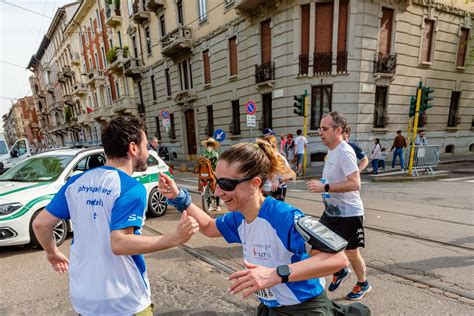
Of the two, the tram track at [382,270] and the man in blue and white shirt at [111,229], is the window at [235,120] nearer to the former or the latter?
the tram track at [382,270]

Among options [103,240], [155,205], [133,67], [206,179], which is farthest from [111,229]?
[133,67]

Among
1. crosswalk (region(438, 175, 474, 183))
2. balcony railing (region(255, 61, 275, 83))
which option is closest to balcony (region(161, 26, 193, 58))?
balcony railing (region(255, 61, 275, 83))

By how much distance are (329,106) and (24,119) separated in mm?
96102

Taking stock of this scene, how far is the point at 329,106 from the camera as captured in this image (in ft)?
39.2

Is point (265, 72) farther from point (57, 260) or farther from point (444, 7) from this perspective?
point (57, 260)

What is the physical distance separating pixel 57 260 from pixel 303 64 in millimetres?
12203

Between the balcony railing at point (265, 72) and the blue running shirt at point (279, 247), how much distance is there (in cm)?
1215

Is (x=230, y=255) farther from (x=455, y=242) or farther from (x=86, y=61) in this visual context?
(x=86, y=61)

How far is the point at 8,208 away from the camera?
138 inches

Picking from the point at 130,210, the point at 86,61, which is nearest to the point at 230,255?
the point at 130,210

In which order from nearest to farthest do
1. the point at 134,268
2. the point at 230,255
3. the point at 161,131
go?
the point at 134,268 < the point at 230,255 < the point at 161,131

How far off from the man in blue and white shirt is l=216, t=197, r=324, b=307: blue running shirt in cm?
36

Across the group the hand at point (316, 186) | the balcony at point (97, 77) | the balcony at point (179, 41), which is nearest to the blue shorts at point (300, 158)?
the hand at point (316, 186)

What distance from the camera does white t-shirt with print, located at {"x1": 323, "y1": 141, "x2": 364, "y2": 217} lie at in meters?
2.44
